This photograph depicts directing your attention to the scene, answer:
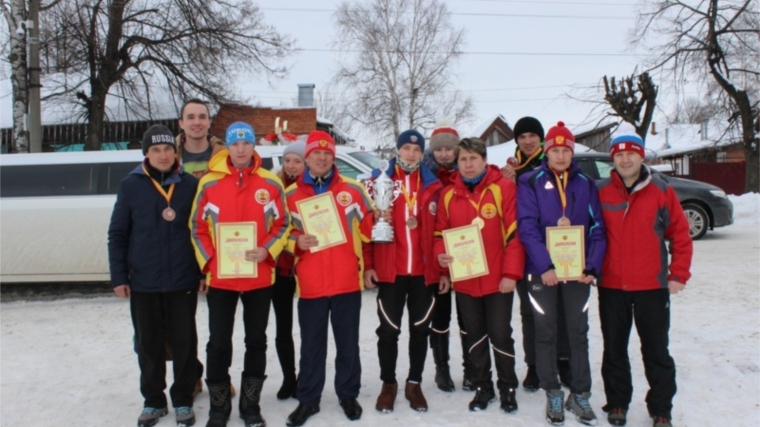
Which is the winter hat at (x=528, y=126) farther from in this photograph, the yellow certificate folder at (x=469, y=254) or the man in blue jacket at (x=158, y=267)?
the man in blue jacket at (x=158, y=267)

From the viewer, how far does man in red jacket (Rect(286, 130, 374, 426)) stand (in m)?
4.07

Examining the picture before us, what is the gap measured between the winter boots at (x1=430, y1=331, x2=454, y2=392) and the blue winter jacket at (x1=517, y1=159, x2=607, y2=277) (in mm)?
949

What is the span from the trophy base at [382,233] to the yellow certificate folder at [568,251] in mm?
1079

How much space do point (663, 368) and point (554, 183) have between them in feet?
4.60

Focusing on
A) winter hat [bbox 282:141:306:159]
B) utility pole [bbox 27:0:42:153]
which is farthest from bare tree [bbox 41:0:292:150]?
winter hat [bbox 282:141:306:159]

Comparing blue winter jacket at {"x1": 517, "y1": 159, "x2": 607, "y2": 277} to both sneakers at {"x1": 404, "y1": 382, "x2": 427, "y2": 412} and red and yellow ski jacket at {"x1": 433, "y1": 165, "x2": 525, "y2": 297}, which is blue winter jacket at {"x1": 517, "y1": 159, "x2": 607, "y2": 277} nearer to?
red and yellow ski jacket at {"x1": 433, "y1": 165, "x2": 525, "y2": 297}

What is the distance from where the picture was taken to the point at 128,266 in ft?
13.2

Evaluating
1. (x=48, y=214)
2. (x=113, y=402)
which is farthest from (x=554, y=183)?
(x=48, y=214)

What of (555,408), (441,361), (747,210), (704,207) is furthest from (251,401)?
(747,210)

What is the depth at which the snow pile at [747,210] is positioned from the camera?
1423cm

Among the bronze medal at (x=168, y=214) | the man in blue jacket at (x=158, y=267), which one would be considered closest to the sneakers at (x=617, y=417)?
the man in blue jacket at (x=158, y=267)

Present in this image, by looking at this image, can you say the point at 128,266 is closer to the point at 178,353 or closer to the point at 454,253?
the point at 178,353

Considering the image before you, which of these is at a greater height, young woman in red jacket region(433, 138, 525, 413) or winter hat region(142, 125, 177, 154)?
winter hat region(142, 125, 177, 154)

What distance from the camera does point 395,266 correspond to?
420cm
